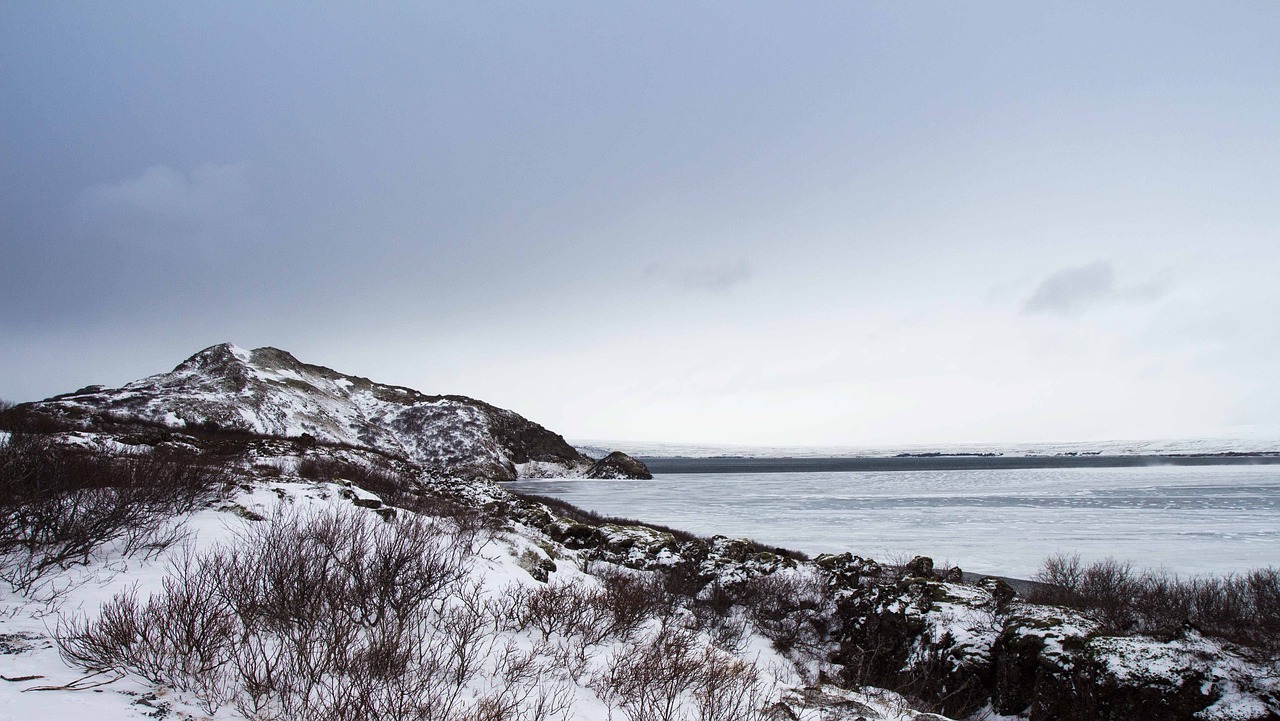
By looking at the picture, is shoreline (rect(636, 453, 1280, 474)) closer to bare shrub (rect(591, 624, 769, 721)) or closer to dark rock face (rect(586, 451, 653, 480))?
dark rock face (rect(586, 451, 653, 480))

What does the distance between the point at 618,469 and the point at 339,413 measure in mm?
36472

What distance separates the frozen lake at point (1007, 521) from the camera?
17.5 meters

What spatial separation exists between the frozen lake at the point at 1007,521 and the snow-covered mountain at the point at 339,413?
23727 mm

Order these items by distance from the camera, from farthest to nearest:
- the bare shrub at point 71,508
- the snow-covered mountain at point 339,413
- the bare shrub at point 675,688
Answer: the snow-covered mountain at point 339,413 → the bare shrub at point 71,508 → the bare shrub at point 675,688

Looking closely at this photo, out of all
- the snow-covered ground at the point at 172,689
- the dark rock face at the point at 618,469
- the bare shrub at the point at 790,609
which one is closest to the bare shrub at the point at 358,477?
the snow-covered ground at the point at 172,689

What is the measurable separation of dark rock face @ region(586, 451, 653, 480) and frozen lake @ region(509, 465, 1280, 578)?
103 ft

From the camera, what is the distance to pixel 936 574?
1334 cm

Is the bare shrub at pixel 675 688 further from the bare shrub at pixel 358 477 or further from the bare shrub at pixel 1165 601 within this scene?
the bare shrub at pixel 358 477

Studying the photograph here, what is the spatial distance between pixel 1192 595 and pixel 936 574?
4657 mm

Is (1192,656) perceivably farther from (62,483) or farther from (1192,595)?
(62,483)

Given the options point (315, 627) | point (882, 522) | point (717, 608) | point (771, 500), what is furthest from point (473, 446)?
point (315, 627)

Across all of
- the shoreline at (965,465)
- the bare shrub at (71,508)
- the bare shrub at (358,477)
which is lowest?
the shoreline at (965,465)

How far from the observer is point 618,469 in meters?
75.1

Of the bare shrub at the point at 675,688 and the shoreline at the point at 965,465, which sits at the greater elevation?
the bare shrub at the point at 675,688
